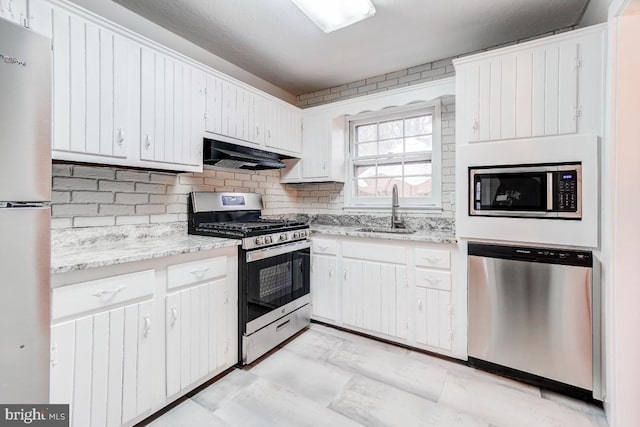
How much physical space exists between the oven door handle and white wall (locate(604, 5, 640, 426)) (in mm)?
2086

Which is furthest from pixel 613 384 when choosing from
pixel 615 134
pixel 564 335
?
pixel 615 134

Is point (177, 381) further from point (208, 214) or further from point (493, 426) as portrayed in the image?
point (493, 426)

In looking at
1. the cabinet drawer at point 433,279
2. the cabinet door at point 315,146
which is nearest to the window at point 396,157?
the cabinet door at point 315,146

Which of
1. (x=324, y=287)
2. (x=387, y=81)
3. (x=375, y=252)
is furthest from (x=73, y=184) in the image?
(x=387, y=81)

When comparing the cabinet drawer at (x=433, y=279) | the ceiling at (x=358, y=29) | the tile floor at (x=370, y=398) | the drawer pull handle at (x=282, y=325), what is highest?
the ceiling at (x=358, y=29)

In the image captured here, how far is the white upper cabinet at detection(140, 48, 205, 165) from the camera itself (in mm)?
1886

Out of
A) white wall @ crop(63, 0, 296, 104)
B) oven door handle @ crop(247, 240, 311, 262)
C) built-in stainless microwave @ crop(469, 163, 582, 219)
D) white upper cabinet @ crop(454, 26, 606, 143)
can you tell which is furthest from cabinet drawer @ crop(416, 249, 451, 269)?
white wall @ crop(63, 0, 296, 104)

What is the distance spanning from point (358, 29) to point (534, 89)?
1343mm

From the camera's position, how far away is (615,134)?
5.07ft

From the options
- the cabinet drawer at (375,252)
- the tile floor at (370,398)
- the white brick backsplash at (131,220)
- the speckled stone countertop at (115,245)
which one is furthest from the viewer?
the cabinet drawer at (375,252)

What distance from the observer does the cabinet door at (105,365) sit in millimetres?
1298

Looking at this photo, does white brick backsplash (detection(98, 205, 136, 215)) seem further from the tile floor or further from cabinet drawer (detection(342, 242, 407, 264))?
cabinet drawer (detection(342, 242, 407, 264))

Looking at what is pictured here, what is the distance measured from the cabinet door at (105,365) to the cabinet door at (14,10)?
1.42 metres

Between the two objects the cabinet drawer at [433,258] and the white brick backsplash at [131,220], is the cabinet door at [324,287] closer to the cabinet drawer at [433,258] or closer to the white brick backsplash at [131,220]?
the cabinet drawer at [433,258]
